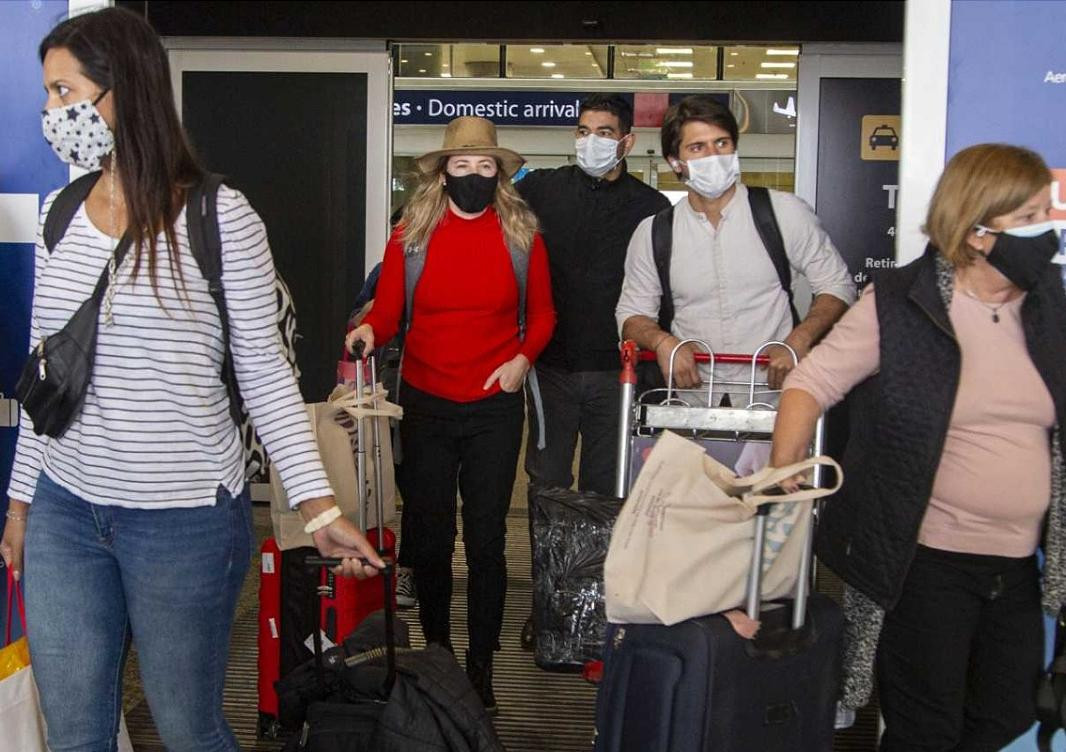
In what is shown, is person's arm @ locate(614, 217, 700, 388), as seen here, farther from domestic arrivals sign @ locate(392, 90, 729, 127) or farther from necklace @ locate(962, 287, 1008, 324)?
domestic arrivals sign @ locate(392, 90, 729, 127)

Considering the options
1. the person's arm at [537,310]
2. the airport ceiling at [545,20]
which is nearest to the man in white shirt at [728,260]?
the person's arm at [537,310]

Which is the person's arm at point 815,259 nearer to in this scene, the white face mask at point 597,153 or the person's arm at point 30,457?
the white face mask at point 597,153

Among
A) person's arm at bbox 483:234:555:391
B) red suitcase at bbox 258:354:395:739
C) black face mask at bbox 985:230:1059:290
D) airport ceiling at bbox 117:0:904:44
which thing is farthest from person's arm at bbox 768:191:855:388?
airport ceiling at bbox 117:0:904:44

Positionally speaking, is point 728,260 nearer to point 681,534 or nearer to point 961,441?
point 961,441

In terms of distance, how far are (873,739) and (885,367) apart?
1956 mm

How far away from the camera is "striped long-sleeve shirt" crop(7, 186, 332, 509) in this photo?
7.57 ft

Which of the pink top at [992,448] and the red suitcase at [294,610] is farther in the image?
the red suitcase at [294,610]

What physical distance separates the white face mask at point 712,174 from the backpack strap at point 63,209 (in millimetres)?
1906

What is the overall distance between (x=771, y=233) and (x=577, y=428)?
1.25 m

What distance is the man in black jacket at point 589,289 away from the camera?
4.70 meters

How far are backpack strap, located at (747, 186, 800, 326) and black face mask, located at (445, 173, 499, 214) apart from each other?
0.84 m

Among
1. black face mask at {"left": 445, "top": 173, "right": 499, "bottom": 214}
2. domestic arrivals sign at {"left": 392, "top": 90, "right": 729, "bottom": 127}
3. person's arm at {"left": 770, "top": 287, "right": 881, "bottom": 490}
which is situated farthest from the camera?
domestic arrivals sign at {"left": 392, "top": 90, "right": 729, "bottom": 127}

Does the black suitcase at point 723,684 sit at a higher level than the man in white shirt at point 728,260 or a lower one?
lower

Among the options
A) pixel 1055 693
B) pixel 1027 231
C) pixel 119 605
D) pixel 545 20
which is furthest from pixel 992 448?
pixel 545 20
